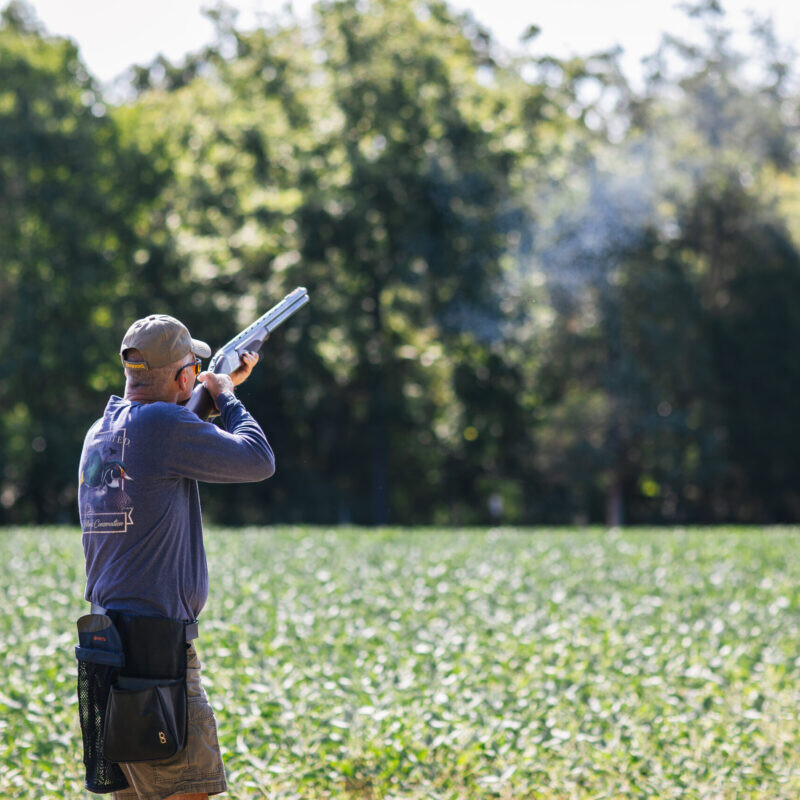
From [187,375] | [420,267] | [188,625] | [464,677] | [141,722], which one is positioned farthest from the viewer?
[420,267]

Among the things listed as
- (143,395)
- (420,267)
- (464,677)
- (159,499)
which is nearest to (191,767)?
(159,499)

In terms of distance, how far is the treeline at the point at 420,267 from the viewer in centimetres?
2881

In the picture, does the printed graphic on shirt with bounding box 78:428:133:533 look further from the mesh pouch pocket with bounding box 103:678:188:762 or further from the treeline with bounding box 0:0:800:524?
the treeline with bounding box 0:0:800:524

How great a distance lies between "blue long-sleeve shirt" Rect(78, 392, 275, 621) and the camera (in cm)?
334

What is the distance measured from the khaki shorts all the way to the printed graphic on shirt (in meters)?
0.43

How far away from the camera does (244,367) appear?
3.81 metres

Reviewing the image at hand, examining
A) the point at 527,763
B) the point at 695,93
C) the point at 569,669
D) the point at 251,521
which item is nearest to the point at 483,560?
the point at 569,669

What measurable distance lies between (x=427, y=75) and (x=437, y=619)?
75.9 feet

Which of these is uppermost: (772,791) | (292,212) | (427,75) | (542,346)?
(427,75)

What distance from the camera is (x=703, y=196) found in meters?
33.6

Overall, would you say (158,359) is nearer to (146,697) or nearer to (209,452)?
(209,452)

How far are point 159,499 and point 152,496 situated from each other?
0.02m

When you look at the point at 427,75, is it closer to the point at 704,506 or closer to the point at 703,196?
the point at 703,196

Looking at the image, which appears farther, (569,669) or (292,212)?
(292,212)
